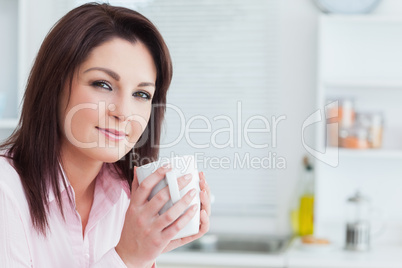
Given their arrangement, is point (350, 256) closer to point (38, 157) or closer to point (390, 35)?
point (390, 35)

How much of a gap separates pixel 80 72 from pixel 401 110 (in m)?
2.01

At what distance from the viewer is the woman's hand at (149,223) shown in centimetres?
99

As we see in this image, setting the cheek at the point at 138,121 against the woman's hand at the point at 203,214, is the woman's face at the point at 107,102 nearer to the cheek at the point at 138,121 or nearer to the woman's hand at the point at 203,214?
the cheek at the point at 138,121

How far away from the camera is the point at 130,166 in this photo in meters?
1.35

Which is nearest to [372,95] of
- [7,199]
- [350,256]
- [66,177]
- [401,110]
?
[401,110]

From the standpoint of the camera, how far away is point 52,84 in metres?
1.14

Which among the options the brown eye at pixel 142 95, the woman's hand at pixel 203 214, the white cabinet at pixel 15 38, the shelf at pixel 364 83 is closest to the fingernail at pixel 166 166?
the woman's hand at pixel 203 214

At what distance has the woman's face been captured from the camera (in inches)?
43.7

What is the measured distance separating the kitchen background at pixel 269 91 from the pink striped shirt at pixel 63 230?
1.49 meters

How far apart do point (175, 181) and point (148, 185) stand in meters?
0.05

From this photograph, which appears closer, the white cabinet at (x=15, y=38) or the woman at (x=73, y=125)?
the woman at (x=73, y=125)

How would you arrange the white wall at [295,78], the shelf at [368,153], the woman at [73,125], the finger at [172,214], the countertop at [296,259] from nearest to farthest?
the finger at [172,214], the woman at [73,125], the countertop at [296,259], the shelf at [368,153], the white wall at [295,78]

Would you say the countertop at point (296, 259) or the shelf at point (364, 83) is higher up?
the shelf at point (364, 83)

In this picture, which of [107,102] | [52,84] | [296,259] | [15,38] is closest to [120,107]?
[107,102]
